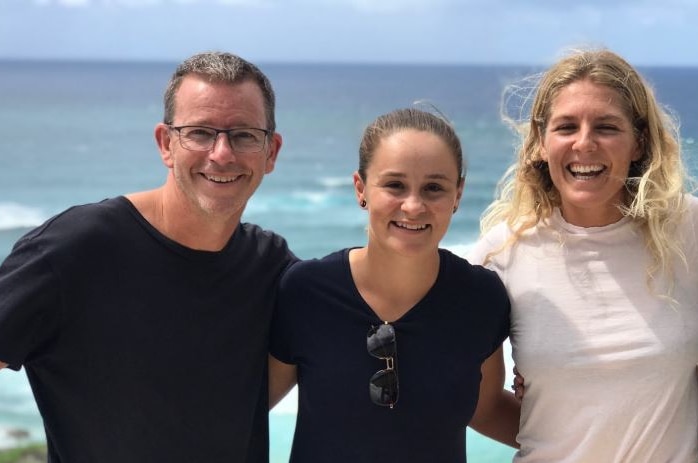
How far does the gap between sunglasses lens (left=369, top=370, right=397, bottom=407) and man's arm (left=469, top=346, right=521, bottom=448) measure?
606 millimetres

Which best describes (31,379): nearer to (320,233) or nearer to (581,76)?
(581,76)

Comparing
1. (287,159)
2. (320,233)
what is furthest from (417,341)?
(287,159)

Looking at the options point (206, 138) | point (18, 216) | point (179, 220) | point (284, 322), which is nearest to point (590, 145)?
point (284, 322)

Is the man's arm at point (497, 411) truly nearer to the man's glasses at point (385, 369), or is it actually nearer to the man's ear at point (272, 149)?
the man's glasses at point (385, 369)

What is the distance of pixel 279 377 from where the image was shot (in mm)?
3387

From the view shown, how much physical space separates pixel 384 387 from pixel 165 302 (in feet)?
2.68

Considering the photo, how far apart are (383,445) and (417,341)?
15.0 inches

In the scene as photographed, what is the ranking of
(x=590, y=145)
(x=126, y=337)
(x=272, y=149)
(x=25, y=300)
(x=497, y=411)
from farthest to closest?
(x=497, y=411) < (x=272, y=149) < (x=590, y=145) < (x=126, y=337) < (x=25, y=300)

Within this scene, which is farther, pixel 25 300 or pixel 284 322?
pixel 284 322

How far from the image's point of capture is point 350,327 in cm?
313

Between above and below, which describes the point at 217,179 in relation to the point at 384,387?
above

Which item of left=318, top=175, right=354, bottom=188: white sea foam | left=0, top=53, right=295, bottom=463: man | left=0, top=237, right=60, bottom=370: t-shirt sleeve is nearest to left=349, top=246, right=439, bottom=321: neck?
left=0, top=53, right=295, bottom=463: man

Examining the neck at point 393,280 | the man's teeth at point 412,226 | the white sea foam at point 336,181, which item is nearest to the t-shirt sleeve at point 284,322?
the neck at point 393,280

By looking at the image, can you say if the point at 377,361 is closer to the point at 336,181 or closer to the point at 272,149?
the point at 272,149
